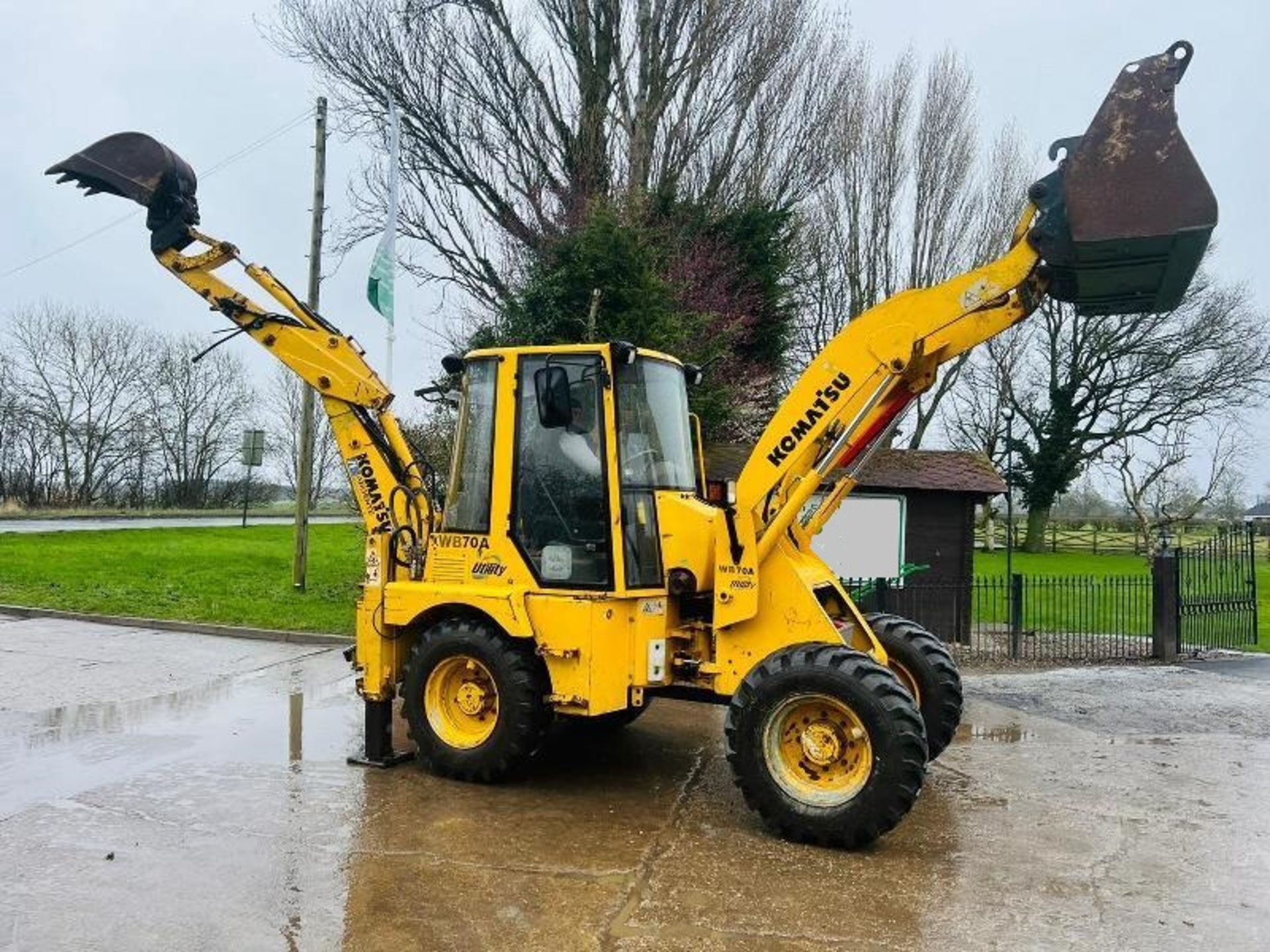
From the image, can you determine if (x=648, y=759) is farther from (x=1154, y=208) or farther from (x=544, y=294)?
(x=544, y=294)

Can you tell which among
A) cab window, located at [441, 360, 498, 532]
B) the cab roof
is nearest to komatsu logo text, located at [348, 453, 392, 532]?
cab window, located at [441, 360, 498, 532]

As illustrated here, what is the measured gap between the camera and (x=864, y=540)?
37.9 feet

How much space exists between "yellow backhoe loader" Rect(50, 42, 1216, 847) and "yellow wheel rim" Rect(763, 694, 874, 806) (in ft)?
0.04

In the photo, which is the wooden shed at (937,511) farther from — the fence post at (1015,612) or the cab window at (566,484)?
the cab window at (566,484)

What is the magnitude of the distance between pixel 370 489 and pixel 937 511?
29.7 ft

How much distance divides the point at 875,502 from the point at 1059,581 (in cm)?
499

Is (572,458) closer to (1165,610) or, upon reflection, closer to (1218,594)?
(1165,610)

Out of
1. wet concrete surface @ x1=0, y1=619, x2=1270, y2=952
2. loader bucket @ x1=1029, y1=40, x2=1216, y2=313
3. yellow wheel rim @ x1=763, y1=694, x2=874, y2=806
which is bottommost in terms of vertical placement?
wet concrete surface @ x1=0, y1=619, x2=1270, y2=952

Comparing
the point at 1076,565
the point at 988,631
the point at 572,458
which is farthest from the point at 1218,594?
Result: the point at 1076,565

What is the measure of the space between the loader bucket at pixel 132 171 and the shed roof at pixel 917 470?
25.1 feet

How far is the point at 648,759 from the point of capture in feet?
24.1

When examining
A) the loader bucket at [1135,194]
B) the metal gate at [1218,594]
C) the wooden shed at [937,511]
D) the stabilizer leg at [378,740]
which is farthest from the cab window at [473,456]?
the metal gate at [1218,594]

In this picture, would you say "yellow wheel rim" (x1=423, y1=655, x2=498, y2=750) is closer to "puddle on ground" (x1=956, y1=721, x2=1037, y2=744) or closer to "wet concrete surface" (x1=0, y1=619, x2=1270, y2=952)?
"wet concrete surface" (x1=0, y1=619, x2=1270, y2=952)

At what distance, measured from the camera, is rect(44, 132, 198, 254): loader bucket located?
7.23 metres
